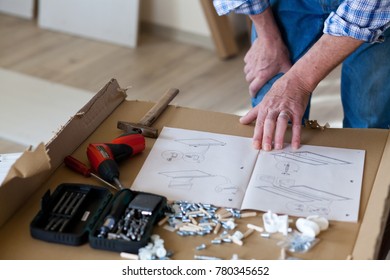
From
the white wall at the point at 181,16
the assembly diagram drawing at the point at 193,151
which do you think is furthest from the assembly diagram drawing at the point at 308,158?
the white wall at the point at 181,16

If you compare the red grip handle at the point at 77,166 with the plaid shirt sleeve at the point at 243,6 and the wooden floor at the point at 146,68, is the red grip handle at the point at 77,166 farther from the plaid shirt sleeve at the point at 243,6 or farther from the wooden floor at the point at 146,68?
the wooden floor at the point at 146,68

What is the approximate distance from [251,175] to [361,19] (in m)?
0.44

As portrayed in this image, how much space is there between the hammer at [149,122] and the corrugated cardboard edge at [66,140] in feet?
0.21

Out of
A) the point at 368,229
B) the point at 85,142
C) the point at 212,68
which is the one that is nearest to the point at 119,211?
the point at 85,142

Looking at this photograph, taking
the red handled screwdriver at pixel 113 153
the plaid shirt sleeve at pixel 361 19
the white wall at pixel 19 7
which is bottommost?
the white wall at pixel 19 7

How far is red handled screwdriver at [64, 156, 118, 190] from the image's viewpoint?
1222mm

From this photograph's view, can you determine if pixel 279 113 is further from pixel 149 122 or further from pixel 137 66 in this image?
pixel 137 66

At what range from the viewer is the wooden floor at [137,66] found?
307 cm

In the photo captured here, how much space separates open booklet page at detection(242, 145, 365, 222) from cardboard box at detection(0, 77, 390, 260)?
0.07 ft

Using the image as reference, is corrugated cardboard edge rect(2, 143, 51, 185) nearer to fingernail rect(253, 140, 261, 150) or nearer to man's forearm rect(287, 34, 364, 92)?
fingernail rect(253, 140, 261, 150)

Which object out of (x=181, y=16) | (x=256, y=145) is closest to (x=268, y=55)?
(x=256, y=145)

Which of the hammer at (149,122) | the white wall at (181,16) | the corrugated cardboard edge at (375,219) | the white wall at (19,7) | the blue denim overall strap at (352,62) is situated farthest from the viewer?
the white wall at (19,7)

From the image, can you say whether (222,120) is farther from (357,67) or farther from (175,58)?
(175,58)
